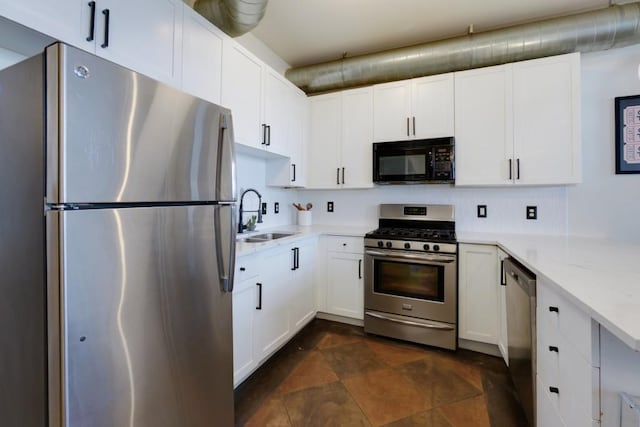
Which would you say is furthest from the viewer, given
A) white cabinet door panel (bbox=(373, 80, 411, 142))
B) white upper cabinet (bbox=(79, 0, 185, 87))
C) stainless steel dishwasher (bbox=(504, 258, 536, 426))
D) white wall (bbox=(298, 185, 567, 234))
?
white cabinet door panel (bbox=(373, 80, 411, 142))

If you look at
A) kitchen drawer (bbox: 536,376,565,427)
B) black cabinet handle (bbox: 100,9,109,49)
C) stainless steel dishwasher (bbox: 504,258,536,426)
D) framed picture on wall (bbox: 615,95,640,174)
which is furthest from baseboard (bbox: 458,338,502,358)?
black cabinet handle (bbox: 100,9,109,49)

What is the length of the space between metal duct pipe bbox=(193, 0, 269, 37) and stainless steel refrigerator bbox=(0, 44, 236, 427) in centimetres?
108

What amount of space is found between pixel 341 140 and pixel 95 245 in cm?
257

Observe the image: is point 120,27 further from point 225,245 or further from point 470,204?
point 470,204

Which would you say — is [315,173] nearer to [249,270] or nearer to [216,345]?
[249,270]

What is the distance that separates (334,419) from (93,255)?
58.7 inches

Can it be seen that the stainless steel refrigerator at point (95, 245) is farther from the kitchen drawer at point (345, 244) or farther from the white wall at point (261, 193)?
the kitchen drawer at point (345, 244)

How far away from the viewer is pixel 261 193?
2.96 m

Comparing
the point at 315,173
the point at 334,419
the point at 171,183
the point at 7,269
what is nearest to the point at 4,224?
the point at 7,269

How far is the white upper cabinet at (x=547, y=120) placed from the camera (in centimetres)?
227

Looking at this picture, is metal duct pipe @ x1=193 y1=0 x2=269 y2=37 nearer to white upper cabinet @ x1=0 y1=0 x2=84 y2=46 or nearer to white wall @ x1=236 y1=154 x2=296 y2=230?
white upper cabinet @ x1=0 y1=0 x2=84 y2=46

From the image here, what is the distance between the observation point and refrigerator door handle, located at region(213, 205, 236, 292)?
1286mm

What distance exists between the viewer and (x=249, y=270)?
184 centimetres

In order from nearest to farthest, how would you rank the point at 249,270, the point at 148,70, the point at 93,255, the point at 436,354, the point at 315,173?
1. the point at 93,255
2. the point at 148,70
3. the point at 249,270
4. the point at 436,354
5. the point at 315,173
